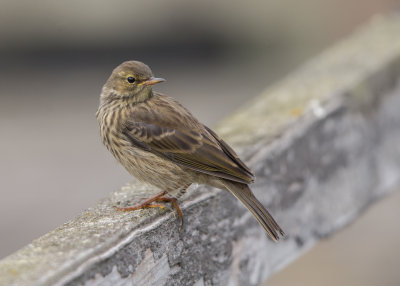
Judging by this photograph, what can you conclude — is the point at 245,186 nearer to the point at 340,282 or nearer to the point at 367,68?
the point at 367,68

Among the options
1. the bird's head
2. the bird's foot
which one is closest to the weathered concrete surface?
the bird's foot

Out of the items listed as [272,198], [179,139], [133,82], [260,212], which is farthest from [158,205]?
[133,82]

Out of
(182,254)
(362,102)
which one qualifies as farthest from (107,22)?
(182,254)

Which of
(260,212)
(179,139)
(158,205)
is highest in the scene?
(179,139)

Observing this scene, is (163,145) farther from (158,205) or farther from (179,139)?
(158,205)

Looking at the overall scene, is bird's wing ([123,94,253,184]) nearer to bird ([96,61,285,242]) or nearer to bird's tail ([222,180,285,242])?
bird ([96,61,285,242])
